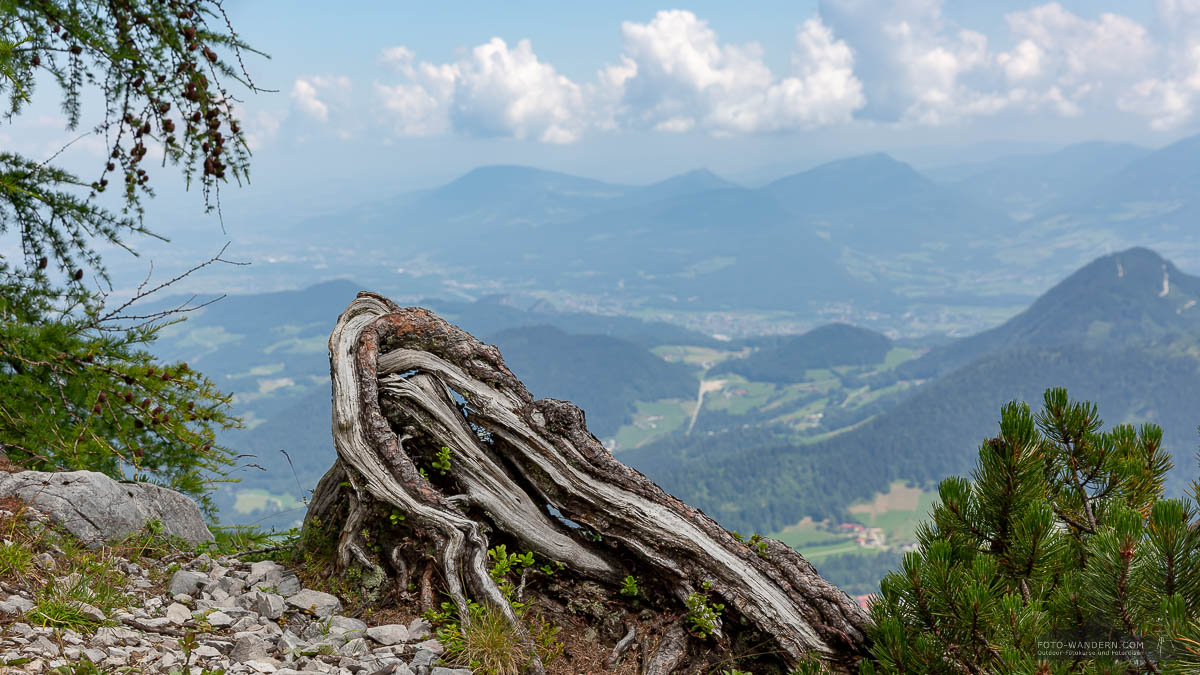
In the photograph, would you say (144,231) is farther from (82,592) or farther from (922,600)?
(922,600)

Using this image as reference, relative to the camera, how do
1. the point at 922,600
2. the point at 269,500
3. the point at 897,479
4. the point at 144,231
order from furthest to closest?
the point at 897,479 < the point at 269,500 < the point at 144,231 < the point at 922,600

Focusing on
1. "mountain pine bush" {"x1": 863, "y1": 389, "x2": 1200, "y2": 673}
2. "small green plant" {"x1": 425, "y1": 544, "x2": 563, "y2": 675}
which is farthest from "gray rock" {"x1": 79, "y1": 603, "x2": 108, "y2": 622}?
"mountain pine bush" {"x1": 863, "y1": 389, "x2": 1200, "y2": 673}

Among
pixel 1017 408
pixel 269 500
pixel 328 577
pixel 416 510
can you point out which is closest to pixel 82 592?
pixel 328 577

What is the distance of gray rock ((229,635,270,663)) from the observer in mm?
4305

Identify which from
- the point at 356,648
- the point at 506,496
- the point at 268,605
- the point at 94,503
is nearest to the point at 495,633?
the point at 356,648

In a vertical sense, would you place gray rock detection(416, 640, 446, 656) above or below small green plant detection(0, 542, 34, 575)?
below

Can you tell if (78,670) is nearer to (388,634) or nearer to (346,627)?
(346,627)

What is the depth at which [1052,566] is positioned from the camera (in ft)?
13.6

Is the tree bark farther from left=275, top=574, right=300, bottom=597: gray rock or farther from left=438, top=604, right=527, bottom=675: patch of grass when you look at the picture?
left=275, top=574, right=300, bottom=597: gray rock

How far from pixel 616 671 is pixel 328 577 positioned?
236cm

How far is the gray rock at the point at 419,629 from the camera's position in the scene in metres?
4.73

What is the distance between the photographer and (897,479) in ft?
629

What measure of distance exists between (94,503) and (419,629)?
300 centimetres

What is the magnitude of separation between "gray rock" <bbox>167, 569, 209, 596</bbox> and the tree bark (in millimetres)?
1011
